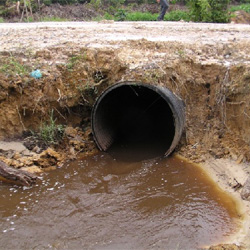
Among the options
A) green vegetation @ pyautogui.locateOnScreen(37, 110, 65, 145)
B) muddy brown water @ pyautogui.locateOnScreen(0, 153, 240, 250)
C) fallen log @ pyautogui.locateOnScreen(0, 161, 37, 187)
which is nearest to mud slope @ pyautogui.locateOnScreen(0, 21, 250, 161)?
green vegetation @ pyautogui.locateOnScreen(37, 110, 65, 145)

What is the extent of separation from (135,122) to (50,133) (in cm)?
200

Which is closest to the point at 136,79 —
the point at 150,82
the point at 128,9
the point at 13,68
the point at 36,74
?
the point at 150,82

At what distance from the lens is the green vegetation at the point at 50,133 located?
17.0ft

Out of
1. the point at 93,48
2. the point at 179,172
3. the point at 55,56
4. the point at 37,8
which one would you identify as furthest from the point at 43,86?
the point at 37,8

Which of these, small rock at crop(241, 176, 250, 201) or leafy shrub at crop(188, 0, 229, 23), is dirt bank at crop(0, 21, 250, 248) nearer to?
small rock at crop(241, 176, 250, 201)

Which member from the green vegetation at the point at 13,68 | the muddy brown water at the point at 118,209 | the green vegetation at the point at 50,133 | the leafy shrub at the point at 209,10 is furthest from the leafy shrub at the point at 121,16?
the muddy brown water at the point at 118,209

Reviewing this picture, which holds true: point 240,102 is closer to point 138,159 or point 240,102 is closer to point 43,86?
point 138,159

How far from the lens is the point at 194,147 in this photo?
5.43 meters

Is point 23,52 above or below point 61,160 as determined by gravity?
above

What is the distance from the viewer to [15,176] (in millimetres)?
4457

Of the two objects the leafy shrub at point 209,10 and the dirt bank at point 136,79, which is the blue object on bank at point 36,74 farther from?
the leafy shrub at point 209,10

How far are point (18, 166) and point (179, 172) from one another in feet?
7.45

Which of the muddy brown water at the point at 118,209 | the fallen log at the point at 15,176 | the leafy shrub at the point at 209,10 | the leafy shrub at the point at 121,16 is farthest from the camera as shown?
the leafy shrub at the point at 121,16

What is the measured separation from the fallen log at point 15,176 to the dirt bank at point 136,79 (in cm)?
84
